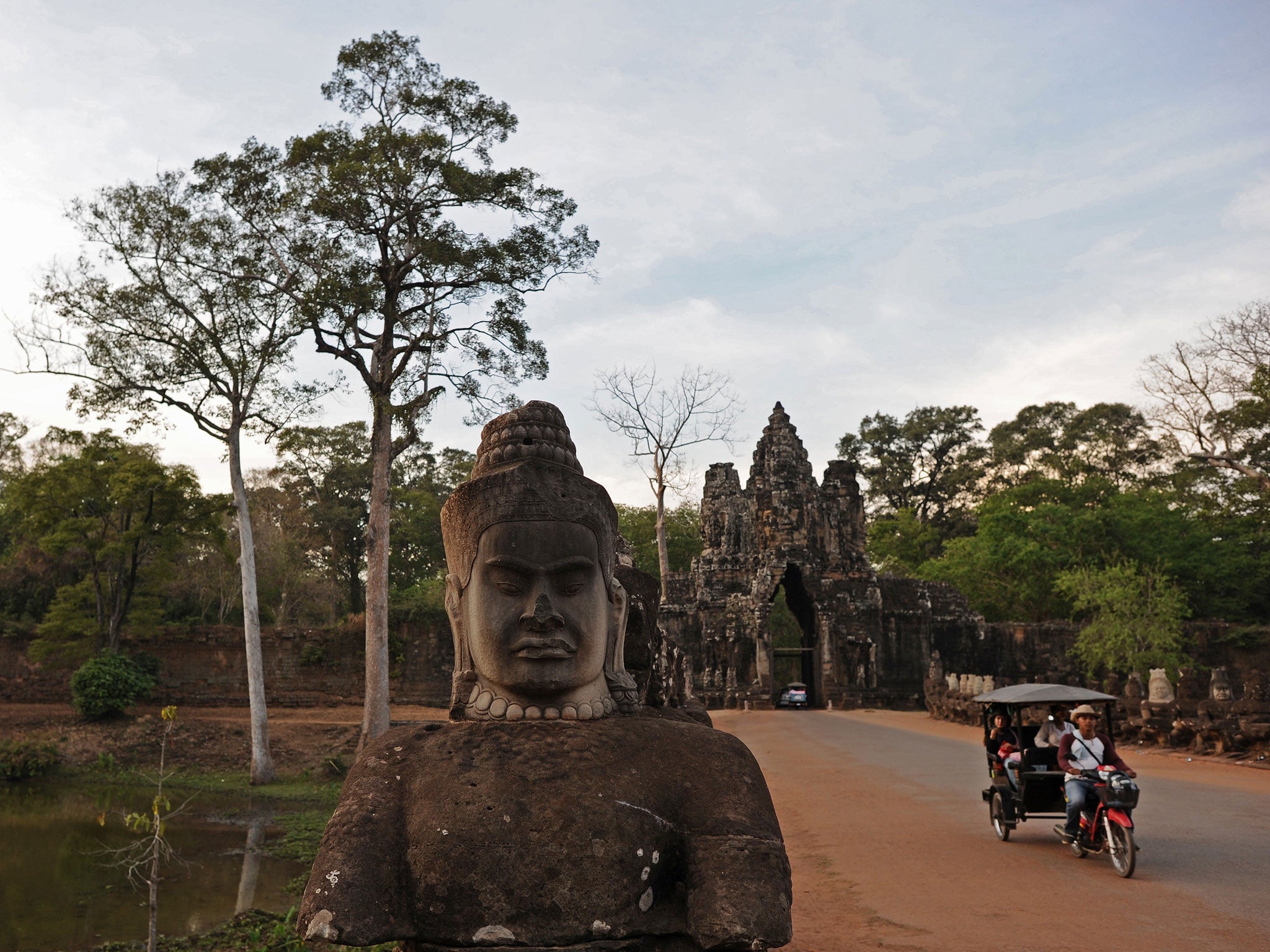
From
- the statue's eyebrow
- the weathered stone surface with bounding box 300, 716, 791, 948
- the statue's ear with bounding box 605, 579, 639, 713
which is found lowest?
the weathered stone surface with bounding box 300, 716, 791, 948

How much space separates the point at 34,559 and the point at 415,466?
15.4 meters

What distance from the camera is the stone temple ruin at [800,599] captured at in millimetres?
29016

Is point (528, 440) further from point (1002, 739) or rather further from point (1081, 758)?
point (1002, 739)

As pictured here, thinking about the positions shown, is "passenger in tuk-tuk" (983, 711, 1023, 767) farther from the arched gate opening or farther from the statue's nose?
the arched gate opening

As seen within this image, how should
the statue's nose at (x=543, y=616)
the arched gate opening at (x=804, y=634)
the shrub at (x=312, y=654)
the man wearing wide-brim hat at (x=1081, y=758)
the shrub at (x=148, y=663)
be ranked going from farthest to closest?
the arched gate opening at (x=804, y=634) < the shrub at (x=312, y=654) < the shrub at (x=148, y=663) < the man wearing wide-brim hat at (x=1081, y=758) < the statue's nose at (x=543, y=616)

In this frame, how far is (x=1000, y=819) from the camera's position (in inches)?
335

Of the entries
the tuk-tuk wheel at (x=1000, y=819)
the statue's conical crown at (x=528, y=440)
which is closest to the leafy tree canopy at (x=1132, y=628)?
the tuk-tuk wheel at (x=1000, y=819)

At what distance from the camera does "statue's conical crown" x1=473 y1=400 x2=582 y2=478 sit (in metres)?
3.25

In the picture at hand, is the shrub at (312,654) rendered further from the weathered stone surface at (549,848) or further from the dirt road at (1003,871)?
the weathered stone surface at (549,848)

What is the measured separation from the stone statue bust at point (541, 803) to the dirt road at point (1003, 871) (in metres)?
3.51

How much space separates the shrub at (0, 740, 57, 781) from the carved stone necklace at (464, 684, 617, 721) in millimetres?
17854

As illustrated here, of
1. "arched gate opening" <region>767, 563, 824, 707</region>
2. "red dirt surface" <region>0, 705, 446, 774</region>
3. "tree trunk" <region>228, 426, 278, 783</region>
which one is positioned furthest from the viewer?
"arched gate opening" <region>767, 563, 824, 707</region>

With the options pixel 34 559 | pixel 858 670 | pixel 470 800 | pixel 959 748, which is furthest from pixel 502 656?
pixel 34 559

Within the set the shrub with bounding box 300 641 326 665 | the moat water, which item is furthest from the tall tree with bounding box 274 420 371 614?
the moat water
